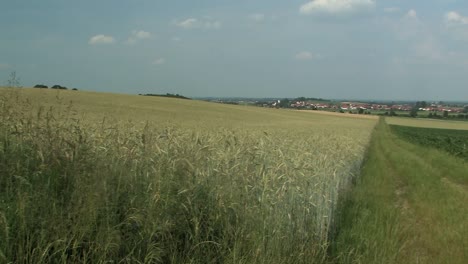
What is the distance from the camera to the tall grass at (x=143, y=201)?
356 cm

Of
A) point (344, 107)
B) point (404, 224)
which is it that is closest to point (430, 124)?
point (344, 107)

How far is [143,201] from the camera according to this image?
13.5 ft

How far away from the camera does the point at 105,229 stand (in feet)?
12.2

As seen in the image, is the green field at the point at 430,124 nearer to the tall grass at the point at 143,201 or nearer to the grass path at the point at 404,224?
the grass path at the point at 404,224

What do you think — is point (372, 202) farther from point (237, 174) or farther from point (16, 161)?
point (16, 161)

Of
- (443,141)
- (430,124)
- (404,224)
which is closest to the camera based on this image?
(404,224)

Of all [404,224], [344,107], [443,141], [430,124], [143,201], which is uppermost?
[143,201]

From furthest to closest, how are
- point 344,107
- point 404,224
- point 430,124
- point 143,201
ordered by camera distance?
point 344,107 < point 430,124 < point 404,224 < point 143,201

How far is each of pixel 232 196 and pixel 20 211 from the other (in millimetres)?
2070

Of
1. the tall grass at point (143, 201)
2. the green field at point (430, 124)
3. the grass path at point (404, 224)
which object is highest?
the tall grass at point (143, 201)

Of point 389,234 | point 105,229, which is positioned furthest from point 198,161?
point 389,234

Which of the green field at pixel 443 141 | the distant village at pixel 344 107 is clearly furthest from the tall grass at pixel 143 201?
the distant village at pixel 344 107

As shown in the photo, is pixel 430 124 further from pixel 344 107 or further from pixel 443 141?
pixel 443 141

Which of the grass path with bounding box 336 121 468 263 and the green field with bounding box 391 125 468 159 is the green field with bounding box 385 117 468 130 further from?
the grass path with bounding box 336 121 468 263
